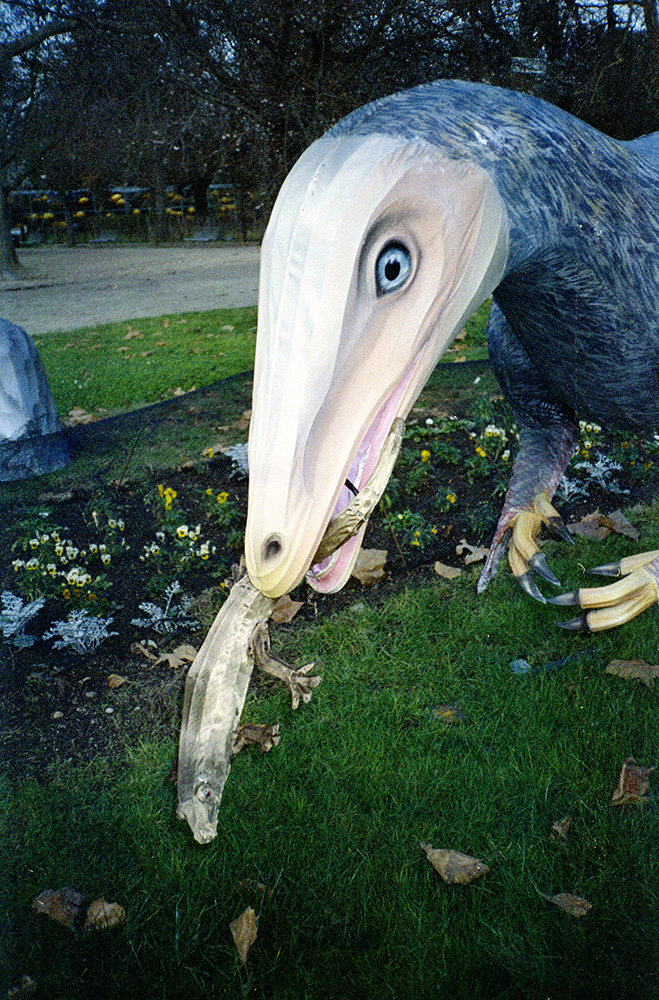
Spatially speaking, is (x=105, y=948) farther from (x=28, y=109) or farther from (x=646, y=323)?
(x=28, y=109)

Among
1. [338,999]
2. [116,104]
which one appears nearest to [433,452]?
[116,104]

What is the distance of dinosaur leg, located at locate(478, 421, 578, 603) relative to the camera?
1.96 meters

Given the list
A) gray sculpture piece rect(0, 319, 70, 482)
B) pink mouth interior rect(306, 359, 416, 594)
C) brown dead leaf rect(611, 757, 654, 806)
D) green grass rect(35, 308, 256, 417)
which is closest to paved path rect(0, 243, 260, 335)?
green grass rect(35, 308, 256, 417)

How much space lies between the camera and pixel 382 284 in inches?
35.7

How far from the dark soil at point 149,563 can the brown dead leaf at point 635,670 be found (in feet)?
1.98

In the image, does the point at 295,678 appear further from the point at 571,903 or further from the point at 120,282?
the point at 120,282

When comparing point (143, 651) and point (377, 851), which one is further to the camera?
point (143, 651)

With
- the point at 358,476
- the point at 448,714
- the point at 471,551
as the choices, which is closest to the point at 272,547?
the point at 358,476

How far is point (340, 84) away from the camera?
5.40 feet

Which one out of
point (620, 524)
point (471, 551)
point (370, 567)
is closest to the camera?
point (370, 567)

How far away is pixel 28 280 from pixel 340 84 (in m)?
0.79

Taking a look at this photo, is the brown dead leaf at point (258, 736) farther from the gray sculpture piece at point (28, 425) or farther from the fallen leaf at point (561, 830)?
the gray sculpture piece at point (28, 425)

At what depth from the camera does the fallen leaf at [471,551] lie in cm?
232

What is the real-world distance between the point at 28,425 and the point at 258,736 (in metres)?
1.06
